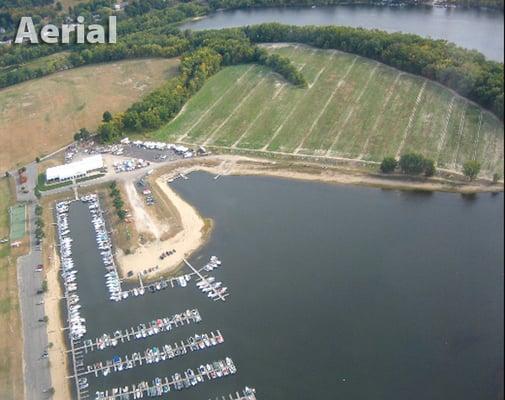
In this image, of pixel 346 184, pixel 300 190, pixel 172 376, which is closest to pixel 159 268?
pixel 172 376

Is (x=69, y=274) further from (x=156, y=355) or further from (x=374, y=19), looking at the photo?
(x=374, y=19)

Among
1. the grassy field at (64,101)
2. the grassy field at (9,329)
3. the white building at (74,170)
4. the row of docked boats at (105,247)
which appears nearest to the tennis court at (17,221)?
the grassy field at (9,329)

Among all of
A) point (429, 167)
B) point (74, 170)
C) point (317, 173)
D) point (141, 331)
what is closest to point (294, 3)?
point (317, 173)

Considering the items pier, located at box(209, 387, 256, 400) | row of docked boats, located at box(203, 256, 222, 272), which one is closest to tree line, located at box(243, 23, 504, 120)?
row of docked boats, located at box(203, 256, 222, 272)

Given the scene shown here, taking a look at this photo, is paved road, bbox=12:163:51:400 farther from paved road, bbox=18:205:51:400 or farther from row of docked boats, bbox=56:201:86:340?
row of docked boats, bbox=56:201:86:340

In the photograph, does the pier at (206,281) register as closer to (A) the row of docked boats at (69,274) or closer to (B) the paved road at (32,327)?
(A) the row of docked boats at (69,274)

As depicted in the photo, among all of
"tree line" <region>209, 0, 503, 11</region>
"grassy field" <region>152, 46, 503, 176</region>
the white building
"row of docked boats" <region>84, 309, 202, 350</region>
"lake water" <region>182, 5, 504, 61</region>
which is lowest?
"row of docked boats" <region>84, 309, 202, 350</region>

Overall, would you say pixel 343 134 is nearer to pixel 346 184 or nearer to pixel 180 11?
pixel 346 184
